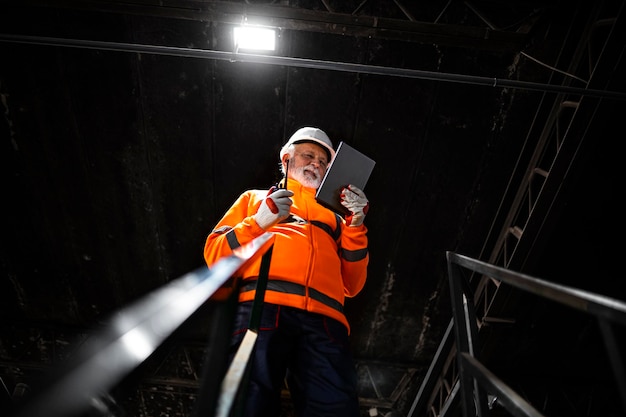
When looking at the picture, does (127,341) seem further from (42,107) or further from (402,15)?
(42,107)

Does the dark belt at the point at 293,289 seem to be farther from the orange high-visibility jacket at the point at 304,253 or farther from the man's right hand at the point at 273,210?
the man's right hand at the point at 273,210

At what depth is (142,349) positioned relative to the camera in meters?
0.57

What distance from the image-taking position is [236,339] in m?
1.88

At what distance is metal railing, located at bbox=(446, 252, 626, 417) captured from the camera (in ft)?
3.24

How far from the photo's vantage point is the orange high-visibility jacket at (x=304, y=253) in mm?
2061

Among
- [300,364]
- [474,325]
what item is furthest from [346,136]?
[300,364]

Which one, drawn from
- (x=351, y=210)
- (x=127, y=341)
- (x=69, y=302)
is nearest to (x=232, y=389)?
(x=127, y=341)

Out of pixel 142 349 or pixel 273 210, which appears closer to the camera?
pixel 142 349

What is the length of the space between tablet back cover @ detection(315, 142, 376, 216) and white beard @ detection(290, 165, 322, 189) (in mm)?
407

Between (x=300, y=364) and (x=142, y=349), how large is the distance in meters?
1.55

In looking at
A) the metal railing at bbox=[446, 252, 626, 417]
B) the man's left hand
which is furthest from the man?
the metal railing at bbox=[446, 252, 626, 417]

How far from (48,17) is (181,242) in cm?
250

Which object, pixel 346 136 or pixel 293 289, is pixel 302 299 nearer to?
pixel 293 289

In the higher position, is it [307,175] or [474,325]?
[307,175]
